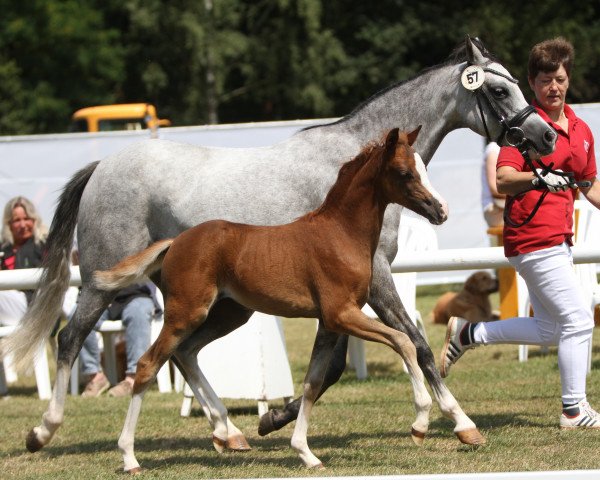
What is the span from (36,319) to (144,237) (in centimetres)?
82

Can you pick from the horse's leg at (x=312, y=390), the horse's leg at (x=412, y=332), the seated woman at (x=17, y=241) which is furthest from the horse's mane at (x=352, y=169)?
the seated woman at (x=17, y=241)

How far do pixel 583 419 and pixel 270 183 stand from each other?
2.18 m

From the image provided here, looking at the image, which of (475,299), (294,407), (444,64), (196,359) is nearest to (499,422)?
(294,407)

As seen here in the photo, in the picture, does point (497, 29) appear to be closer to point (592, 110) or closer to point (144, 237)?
point (592, 110)

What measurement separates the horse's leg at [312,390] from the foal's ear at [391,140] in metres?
1.04

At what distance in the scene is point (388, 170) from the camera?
5527 mm

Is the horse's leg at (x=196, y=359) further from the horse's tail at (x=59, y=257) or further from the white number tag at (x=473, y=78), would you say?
the white number tag at (x=473, y=78)

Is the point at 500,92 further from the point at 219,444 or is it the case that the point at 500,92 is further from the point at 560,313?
the point at 219,444

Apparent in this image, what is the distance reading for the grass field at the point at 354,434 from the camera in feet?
18.8

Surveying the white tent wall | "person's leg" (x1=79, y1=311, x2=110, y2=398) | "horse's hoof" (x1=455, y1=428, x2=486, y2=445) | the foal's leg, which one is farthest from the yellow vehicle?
the foal's leg

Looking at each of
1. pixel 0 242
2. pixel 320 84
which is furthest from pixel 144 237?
pixel 320 84

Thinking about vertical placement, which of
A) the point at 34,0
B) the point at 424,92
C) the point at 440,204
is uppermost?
the point at 34,0

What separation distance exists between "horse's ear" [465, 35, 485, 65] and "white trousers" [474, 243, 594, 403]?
3.60 ft

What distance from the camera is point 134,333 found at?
9.61 m
